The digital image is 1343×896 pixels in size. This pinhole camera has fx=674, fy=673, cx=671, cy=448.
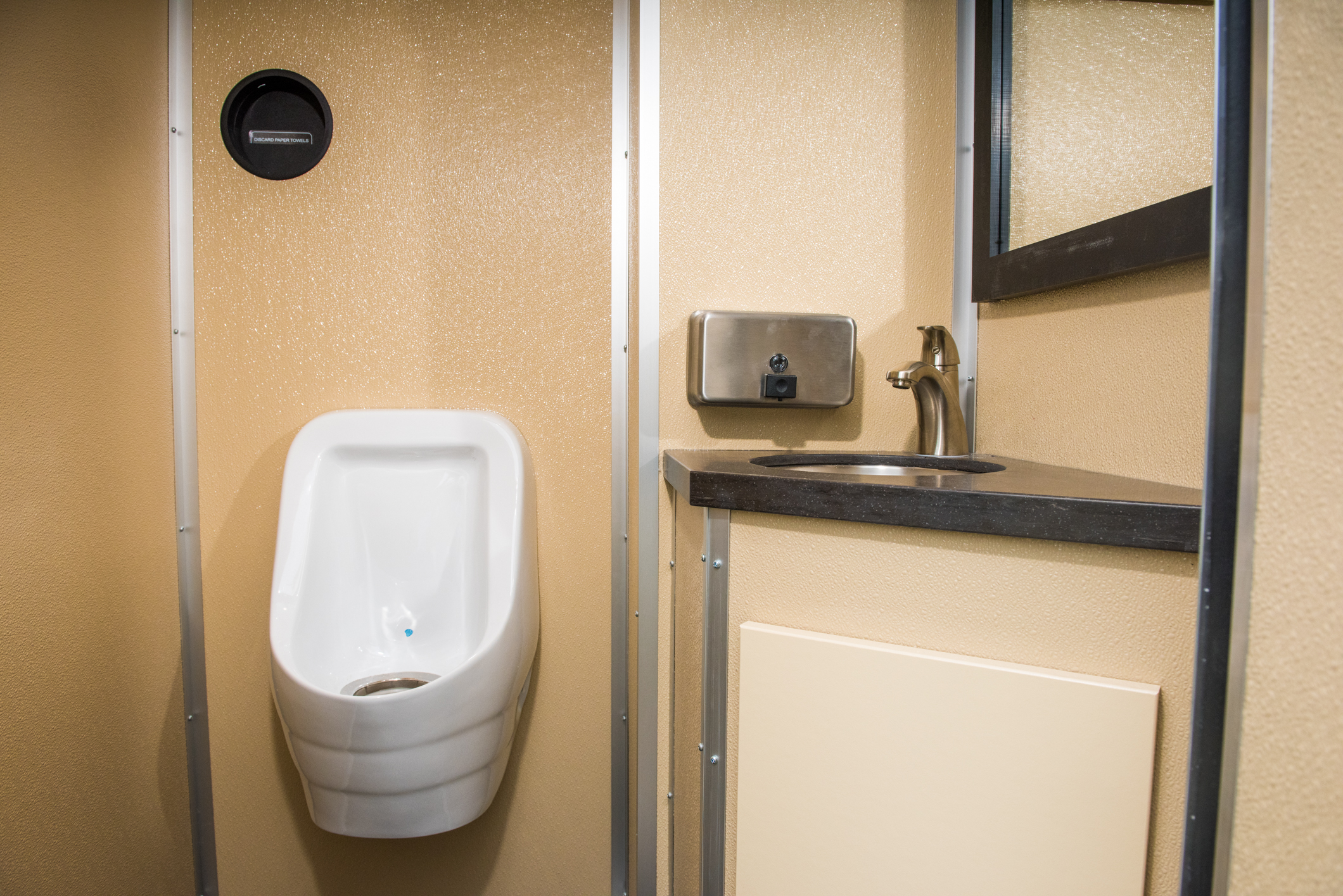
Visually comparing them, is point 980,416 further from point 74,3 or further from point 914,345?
point 74,3

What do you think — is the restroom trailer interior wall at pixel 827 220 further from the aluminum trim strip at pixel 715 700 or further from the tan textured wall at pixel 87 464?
the tan textured wall at pixel 87 464

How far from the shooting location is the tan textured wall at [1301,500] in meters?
0.26

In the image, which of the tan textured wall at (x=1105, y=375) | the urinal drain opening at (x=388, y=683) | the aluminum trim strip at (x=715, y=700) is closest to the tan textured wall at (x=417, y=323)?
the urinal drain opening at (x=388, y=683)

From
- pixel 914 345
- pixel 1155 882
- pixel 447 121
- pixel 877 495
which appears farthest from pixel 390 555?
pixel 1155 882

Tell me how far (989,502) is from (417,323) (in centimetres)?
104

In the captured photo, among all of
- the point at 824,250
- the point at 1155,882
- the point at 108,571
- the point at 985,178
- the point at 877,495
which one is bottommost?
the point at 1155,882

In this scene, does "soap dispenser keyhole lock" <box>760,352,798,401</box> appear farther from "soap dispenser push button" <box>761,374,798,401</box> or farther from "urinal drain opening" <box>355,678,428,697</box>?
"urinal drain opening" <box>355,678,428,697</box>

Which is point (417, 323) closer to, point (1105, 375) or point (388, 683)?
point (388, 683)

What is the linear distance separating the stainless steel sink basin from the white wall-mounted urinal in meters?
0.46

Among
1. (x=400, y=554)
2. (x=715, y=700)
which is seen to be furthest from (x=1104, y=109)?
(x=400, y=554)

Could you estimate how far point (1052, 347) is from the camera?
0.98 m

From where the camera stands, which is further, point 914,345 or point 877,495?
point 914,345

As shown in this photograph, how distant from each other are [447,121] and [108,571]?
3.16 feet

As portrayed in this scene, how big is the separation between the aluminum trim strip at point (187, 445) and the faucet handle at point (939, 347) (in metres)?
1.30
